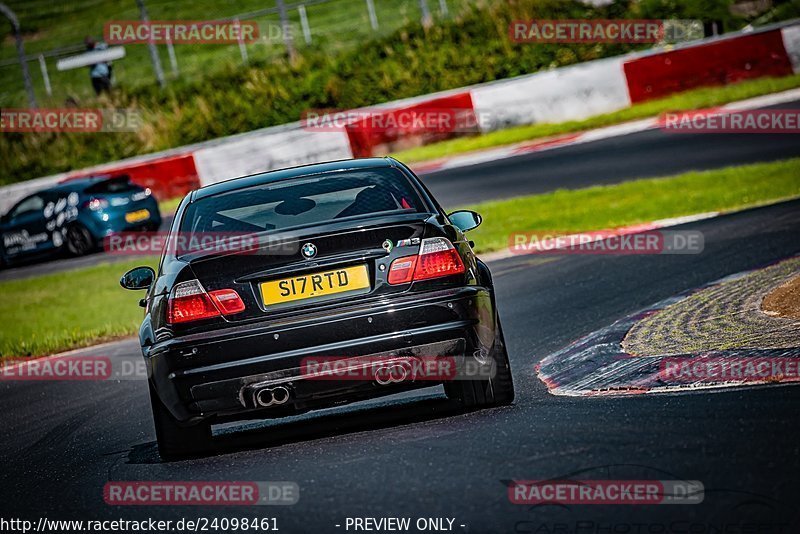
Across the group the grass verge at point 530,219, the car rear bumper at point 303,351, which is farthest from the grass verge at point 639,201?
the car rear bumper at point 303,351

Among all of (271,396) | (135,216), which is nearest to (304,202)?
(271,396)

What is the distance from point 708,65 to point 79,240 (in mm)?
11558

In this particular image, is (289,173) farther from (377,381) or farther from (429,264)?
(377,381)

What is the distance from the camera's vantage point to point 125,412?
27.7 feet

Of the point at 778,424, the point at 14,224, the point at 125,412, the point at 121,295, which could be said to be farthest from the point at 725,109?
the point at 778,424

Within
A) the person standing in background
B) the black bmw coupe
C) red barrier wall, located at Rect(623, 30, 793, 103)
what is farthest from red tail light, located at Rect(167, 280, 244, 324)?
the person standing in background

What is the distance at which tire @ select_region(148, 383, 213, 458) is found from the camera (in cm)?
633

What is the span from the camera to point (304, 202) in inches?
269

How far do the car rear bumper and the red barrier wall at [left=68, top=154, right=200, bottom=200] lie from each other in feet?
62.4

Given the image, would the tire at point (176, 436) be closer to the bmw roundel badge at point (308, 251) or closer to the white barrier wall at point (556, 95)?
the bmw roundel badge at point (308, 251)

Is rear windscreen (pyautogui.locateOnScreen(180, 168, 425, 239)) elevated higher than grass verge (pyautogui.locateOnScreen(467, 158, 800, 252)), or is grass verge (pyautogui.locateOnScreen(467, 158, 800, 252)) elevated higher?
rear windscreen (pyautogui.locateOnScreen(180, 168, 425, 239))

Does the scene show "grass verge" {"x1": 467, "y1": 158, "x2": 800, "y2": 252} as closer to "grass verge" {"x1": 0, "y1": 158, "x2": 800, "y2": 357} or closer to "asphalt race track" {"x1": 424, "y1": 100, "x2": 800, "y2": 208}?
"grass verge" {"x1": 0, "y1": 158, "x2": 800, "y2": 357}

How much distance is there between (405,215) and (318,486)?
1572mm

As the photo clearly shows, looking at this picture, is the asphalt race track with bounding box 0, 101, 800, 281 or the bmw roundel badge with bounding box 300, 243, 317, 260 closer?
the bmw roundel badge with bounding box 300, 243, 317, 260
